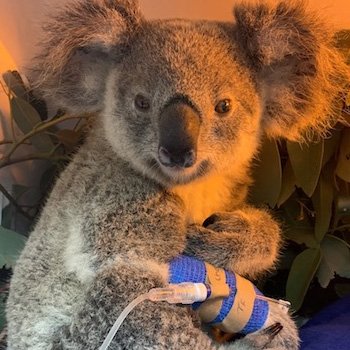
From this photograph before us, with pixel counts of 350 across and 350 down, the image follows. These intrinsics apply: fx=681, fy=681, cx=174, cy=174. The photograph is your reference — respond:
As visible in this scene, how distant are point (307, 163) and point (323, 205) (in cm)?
14

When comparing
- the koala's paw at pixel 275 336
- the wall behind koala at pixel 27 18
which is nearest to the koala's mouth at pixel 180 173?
the koala's paw at pixel 275 336

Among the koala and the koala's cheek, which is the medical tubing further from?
the koala's cheek

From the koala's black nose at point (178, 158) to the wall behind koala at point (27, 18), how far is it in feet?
2.76

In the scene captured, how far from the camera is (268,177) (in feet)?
5.59

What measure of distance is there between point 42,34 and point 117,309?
0.63 meters

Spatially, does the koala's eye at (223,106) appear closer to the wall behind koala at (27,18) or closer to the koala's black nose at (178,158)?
the koala's black nose at (178,158)

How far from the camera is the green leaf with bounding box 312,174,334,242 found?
5.76 ft

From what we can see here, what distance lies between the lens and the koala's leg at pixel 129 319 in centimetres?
120

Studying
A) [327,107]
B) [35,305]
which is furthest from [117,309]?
[327,107]

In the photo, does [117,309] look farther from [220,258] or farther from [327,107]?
[327,107]

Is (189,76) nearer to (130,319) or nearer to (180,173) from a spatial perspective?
(180,173)

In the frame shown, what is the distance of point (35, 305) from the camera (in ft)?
4.45

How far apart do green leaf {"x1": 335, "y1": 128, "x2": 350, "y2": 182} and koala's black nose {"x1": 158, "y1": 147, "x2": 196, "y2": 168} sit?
63 centimetres

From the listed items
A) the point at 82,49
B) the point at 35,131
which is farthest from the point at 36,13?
the point at 82,49
